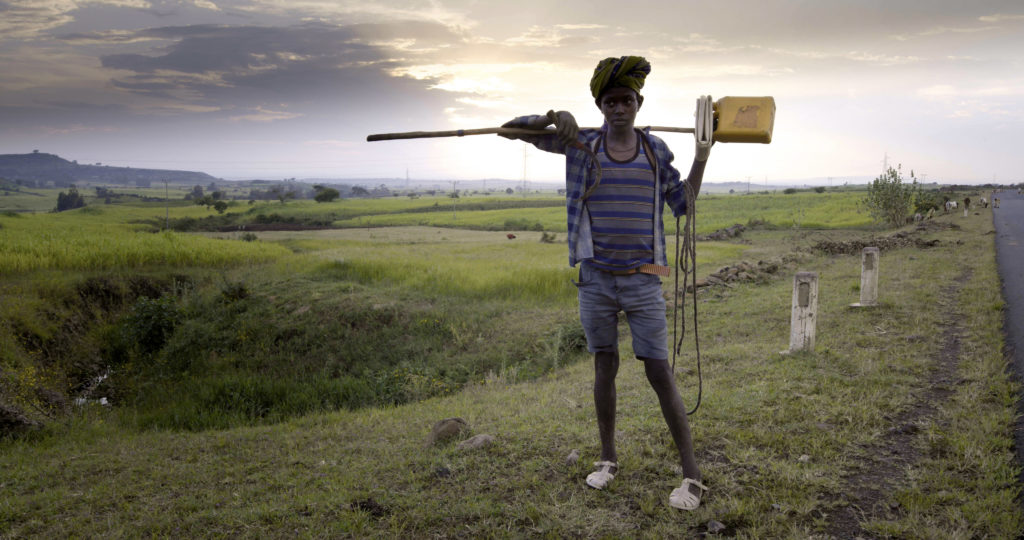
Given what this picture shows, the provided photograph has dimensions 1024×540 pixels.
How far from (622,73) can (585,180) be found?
0.58m

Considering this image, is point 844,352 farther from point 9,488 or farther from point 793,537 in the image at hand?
point 9,488

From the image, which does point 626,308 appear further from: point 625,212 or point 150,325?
point 150,325

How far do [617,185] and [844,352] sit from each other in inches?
178

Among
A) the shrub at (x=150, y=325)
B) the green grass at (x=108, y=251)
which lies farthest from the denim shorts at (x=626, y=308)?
the green grass at (x=108, y=251)

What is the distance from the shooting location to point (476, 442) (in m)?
4.21

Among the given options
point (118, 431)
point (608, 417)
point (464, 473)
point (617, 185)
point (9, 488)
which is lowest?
point (118, 431)

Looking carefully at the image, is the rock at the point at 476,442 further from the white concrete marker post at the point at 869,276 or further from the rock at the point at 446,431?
the white concrete marker post at the point at 869,276

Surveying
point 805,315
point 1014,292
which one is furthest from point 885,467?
point 1014,292

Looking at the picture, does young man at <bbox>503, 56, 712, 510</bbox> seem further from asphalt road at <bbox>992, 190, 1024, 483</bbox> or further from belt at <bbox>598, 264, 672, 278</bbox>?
asphalt road at <bbox>992, 190, 1024, 483</bbox>

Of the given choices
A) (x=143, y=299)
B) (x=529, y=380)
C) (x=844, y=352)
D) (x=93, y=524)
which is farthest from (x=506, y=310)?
(x=93, y=524)

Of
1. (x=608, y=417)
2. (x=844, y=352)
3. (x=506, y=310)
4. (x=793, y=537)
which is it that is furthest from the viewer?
(x=506, y=310)

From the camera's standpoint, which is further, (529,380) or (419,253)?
(419,253)

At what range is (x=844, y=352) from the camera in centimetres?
623

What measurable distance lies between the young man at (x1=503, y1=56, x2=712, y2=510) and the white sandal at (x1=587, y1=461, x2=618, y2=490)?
416 mm
